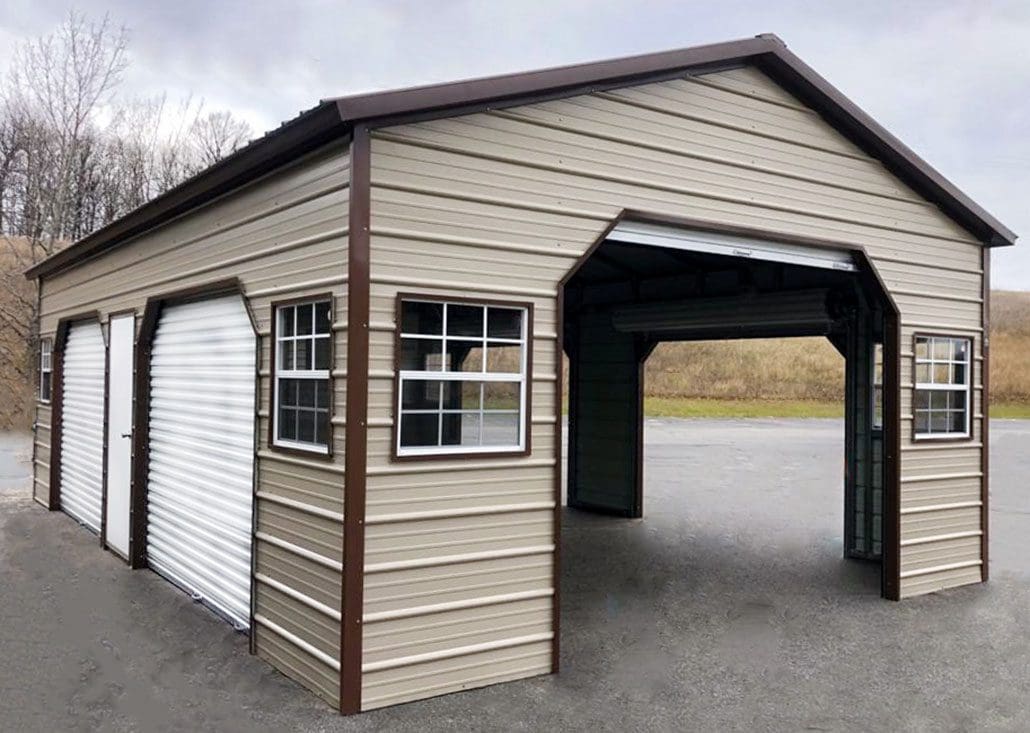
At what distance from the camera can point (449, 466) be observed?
16.1 feet

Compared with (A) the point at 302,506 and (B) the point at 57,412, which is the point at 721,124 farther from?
(B) the point at 57,412

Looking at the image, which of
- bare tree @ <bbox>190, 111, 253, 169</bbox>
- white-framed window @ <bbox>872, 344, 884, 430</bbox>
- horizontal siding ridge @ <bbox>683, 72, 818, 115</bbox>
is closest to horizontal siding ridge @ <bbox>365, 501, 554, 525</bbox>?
horizontal siding ridge @ <bbox>683, 72, 818, 115</bbox>

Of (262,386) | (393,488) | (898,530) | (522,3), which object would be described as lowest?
(898,530)

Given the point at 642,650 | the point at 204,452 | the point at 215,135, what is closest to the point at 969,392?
the point at 642,650

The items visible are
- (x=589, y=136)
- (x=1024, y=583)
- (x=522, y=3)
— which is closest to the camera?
(x=589, y=136)

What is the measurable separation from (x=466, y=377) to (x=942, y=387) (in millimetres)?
4670

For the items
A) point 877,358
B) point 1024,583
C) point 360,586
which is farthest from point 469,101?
point 1024,583

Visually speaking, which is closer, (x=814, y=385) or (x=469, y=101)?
(x=469, y=101)

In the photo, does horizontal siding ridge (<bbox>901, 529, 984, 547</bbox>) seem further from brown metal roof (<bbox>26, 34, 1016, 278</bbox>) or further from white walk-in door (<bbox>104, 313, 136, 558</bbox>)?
white walk-in door (<bbox>104, 313, 136, 558</bbox>)

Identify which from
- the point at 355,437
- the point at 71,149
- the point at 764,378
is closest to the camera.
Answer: the point at 355,437

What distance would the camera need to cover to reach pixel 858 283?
8031mm

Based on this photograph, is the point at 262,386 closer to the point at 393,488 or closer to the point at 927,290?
the point at 393,488

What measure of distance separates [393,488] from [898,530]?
4.46 meters

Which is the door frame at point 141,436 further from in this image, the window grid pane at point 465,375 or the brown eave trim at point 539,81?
the brown eave trim at point 539,81
